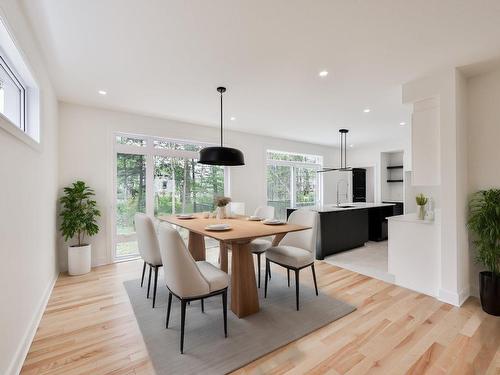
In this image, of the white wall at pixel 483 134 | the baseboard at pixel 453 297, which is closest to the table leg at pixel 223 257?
the baseboard at pixel 453 297

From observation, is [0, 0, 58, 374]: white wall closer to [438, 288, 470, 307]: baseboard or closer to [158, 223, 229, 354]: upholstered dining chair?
[158, 223, 229, 354]: upholstered dining chair

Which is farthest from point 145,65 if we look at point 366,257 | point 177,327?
point 366,257

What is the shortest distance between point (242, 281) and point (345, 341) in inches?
39.3

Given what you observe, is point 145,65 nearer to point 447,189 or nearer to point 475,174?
point 447,189

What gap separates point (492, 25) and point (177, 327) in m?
3.64

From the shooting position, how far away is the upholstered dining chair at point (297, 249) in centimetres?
258

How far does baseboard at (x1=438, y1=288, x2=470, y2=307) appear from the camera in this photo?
8.45 ft

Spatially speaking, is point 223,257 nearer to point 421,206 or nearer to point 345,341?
point 345,341

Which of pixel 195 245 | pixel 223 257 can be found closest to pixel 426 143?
pixel 223 257

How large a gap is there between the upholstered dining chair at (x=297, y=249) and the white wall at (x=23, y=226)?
7.07 feet

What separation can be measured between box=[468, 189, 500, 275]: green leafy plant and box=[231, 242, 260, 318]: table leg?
240 centimetres

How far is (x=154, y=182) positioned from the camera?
453 centimetres

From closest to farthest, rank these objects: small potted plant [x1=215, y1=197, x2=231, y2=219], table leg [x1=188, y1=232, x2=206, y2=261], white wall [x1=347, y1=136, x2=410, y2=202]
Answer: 1. small potted plant [x1=215, y1=197, x2=231, y2=219]
2. table leg [x1=188, y1=232, x2=206, y2=261]
3. white wall [x1=347, y1=136, x2=410, y2=202]

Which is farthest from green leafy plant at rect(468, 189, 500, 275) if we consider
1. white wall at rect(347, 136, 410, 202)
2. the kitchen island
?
white wall at rect(347, 136, 410, 202)
